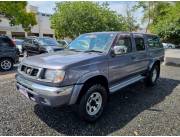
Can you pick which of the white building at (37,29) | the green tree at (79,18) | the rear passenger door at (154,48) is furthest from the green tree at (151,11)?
the rear passenger door at (154,48)

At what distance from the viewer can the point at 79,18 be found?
22.4 metres

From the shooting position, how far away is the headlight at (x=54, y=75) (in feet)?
12.0

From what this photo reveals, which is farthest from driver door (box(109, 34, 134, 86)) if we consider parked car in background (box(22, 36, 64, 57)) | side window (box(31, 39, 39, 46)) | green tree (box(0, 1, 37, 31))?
green tree (box(0, 1, 37, 31))

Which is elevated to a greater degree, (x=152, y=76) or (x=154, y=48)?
(x=154, y=48)

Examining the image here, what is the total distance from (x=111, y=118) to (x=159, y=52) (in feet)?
12.6

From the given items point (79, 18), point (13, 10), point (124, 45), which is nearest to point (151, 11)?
point (79, 18)

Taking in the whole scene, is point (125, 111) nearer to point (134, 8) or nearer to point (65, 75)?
point (65, 75)

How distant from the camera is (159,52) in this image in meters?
7.32

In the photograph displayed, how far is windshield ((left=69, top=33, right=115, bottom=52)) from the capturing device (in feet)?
15.8

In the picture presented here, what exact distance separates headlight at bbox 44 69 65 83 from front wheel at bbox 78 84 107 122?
0.64 meters

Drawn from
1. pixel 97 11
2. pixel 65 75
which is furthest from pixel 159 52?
pixel 97 11

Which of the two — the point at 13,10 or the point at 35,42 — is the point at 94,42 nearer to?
the point at 35,42

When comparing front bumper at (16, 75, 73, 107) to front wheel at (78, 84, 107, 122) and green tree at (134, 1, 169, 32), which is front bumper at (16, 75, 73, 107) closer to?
front wheel at (78, 84, 107, 122)

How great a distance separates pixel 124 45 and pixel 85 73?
1.75m
